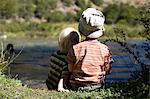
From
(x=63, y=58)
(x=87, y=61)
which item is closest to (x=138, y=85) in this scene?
(x=87, y=61)

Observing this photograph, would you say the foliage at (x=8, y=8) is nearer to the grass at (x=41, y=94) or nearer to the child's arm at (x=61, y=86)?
the child's arm at (x=61, y=86)

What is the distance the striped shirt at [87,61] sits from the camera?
7.80 metres

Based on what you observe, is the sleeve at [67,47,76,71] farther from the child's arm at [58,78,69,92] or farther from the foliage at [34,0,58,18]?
the foliage at [34,0,58,18]

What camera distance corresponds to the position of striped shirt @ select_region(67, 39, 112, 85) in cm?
780

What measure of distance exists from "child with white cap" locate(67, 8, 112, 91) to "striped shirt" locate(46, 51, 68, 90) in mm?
217

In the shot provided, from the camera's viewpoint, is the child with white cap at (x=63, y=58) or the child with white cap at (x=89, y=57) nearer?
the child with white cap at (x=89, y=57)

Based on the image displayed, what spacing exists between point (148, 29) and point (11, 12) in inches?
2575

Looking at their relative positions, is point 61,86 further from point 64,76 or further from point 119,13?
point 119,13

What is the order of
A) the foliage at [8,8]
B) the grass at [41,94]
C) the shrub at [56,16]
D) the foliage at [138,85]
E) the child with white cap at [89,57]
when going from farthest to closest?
1. the shrub at [56,16]
2. the foliage at [8,8]
3. the child with white cap at [89,57]
4. the grass at [41,94]
5. the foliage at [138,85]

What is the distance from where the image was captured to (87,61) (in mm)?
7793

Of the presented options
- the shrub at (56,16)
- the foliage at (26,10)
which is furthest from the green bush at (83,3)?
the foliage at (26,10)

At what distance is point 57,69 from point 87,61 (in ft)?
2.22

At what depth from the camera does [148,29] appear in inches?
301

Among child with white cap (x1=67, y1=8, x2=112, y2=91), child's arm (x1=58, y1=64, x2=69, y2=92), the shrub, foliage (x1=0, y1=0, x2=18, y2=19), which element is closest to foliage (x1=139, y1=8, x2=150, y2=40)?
child with white cap (x1=67, y1=8, x2=112, y2=91)
